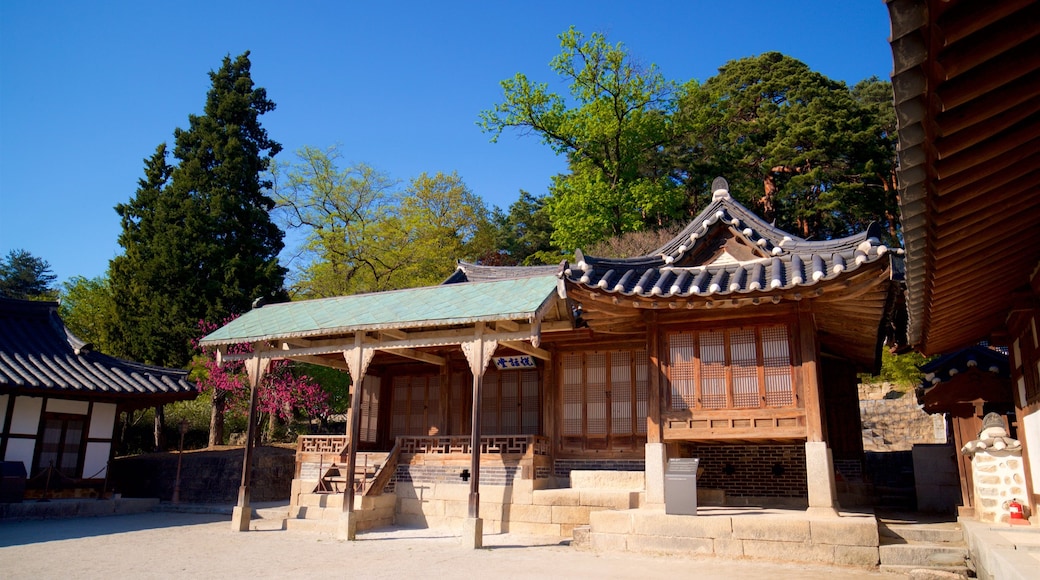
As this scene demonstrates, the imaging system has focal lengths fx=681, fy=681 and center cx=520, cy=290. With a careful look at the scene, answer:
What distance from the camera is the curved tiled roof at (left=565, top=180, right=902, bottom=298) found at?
10.7 m

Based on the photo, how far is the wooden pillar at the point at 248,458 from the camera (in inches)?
573

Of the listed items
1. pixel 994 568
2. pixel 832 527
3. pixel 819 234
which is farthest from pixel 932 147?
pixel 819 234

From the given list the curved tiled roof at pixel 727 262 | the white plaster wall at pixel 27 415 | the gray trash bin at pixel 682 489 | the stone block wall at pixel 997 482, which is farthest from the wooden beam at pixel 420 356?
the stone block wall at pixel 997 482

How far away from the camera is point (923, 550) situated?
9.05m

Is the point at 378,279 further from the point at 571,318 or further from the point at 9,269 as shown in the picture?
the point at 9,269

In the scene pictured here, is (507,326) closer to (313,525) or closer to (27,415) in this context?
(313,525)

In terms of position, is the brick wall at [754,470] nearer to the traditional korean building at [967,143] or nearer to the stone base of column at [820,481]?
the stone base of column at [820,481]

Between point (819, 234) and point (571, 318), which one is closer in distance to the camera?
point (571, 318)

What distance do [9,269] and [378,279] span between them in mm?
41769

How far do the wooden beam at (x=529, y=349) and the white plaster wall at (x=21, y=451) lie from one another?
13.4m

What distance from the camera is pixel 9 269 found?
55.7 metres

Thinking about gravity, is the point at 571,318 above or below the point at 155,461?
above

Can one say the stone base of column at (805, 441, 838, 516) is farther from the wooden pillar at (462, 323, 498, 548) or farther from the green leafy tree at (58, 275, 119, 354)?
the green leafy tree at (58, 275, 119, 354)

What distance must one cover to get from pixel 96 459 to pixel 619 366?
15365 mm
